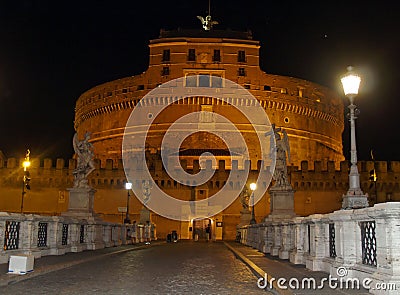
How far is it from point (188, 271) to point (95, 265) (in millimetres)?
2394

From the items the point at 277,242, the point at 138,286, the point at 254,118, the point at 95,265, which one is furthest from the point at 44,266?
the point at 254,118

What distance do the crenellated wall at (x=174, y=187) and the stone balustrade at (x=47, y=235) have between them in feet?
79.6

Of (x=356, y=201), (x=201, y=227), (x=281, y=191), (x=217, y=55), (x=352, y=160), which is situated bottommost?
(x=201, y=227)

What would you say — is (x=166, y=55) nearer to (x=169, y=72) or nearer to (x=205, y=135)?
(x=169, y=72)

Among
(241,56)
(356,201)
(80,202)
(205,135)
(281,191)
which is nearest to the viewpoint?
(356,201)

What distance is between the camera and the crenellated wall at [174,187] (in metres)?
43.2

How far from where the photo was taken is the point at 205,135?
184 feet

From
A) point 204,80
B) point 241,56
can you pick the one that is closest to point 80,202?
point 204,80

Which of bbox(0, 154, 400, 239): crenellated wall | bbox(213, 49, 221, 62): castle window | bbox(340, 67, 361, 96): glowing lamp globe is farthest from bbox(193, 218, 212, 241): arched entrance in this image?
bbox(340, 67, 361, 96): glowing lamp globe

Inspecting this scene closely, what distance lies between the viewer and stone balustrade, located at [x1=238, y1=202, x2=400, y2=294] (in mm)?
5895

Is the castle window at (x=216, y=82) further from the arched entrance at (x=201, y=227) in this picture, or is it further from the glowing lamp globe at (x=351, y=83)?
the glowing lamp globe at (x=351, y=83)

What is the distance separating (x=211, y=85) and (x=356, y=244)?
50582 millimetres

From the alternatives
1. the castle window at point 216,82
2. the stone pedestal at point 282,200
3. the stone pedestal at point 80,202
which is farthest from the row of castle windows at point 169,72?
the stone pedestal at point 282,200

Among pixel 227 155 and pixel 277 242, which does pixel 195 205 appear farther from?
pixel 277 242
